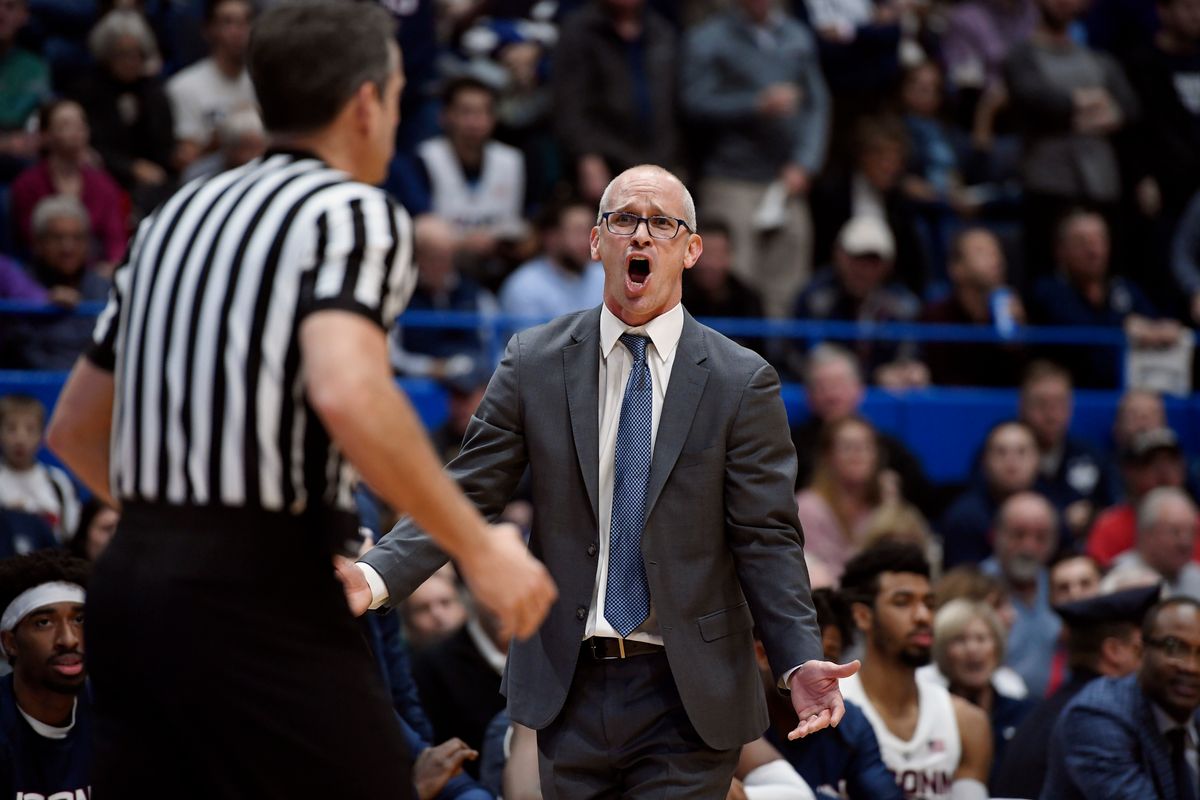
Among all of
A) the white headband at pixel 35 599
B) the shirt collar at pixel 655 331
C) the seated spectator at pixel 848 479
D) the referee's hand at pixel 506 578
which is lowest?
the seated spectator at pixel 848 479

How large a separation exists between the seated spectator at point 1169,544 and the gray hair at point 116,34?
6.66 meters

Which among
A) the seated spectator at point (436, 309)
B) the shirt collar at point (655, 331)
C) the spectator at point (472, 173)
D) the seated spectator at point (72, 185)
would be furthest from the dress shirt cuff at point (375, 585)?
the spectator at point (472, 173)

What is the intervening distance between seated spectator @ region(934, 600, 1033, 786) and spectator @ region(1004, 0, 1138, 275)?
540 cm

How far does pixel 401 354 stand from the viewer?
995cm

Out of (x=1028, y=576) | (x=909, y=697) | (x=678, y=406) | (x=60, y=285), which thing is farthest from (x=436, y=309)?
(x=678, y=406)

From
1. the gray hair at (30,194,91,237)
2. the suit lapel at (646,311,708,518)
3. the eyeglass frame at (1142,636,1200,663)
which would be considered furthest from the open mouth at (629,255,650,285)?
the gray hair at (30,194,91,237)

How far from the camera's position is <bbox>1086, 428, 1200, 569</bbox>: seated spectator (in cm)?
926

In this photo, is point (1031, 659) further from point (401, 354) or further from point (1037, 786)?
point (401, 354)

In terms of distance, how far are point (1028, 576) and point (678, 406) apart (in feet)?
17.2

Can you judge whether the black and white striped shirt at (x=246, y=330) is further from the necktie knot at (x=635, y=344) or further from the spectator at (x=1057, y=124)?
the spectator at (x=1057, y=124)

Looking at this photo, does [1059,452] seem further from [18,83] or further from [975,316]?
[18,83]

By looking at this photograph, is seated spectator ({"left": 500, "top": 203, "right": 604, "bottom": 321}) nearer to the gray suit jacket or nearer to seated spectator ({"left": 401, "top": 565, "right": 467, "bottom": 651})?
seated spectator ({"left": 401, "top": 565, "right": 467, "bottom": 651})

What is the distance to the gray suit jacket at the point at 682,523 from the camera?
3.88m

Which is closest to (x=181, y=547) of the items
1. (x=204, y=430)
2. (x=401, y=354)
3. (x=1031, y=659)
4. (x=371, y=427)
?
(x=204, y=430)
